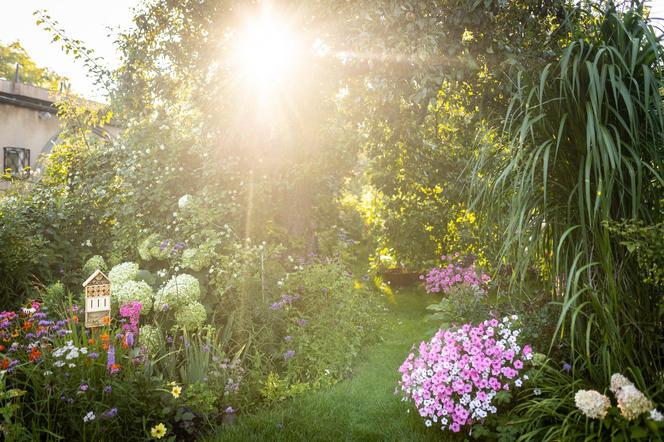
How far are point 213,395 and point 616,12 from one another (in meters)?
3.32

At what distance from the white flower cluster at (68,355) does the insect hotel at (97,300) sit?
461 mm

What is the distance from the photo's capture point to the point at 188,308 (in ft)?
13.4

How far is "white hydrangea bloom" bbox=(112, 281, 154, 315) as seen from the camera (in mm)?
4008

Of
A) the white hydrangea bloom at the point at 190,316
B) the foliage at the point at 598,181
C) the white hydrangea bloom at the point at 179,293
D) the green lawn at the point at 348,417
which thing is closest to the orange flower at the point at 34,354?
the green lawn at the point at 348,417

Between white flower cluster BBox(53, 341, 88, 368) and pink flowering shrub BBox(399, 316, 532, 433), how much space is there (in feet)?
6.02

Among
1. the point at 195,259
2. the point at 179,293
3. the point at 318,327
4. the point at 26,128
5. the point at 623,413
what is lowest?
the point at 318,327

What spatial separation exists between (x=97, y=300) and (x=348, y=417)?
1.82m

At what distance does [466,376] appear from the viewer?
2824 millimetres

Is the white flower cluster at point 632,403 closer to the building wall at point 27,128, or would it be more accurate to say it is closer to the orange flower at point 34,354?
the orange flower at point 34,354

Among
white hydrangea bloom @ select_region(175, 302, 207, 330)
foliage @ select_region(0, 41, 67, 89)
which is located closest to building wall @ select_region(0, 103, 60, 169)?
foliage @ select_region(0, 41, 67, 89)

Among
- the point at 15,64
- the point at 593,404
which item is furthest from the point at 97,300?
the point at 15,64

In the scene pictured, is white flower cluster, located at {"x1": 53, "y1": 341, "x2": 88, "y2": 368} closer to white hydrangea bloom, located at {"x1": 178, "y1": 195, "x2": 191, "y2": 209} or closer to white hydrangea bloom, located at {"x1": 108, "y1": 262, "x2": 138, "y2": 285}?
white hydrangea bloom, located at {"x1": 108, "y1": 262, "x2": 138, "y2": 285}

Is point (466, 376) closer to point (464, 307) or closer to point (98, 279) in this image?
point (464, 307)

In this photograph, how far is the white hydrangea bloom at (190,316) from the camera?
13.2 ft
